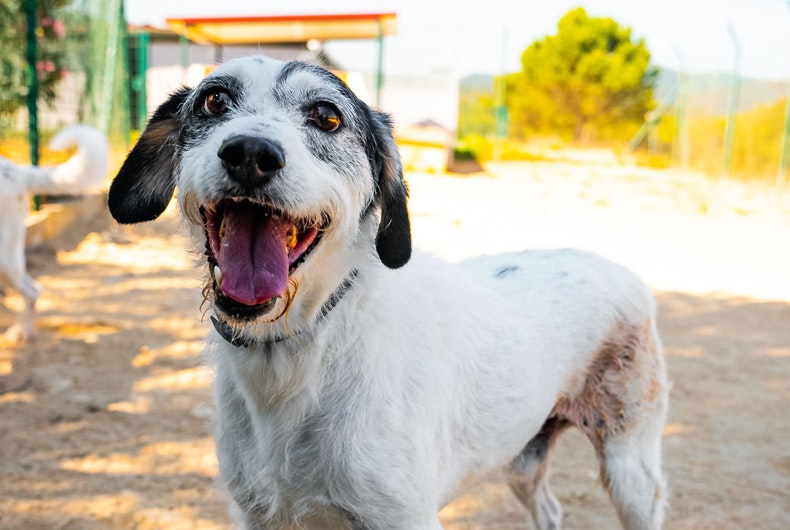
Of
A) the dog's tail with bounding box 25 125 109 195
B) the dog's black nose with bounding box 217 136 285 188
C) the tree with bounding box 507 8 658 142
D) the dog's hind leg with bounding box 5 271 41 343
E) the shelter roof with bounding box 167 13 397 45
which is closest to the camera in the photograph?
the dog's black nose with bounding box 217 136 285 188

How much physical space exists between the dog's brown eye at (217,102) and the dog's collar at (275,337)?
1.95 feet

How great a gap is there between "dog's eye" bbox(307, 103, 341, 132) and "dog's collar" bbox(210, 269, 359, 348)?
43 cm

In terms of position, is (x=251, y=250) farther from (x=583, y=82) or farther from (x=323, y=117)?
(x=583, y=82)

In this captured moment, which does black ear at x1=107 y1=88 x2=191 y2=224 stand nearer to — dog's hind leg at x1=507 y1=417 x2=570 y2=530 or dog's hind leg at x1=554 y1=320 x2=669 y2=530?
dog's hind leg at x1=554 y1=320 x2=669 y2=530

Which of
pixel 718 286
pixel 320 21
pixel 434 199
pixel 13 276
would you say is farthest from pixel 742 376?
pixel 320 21

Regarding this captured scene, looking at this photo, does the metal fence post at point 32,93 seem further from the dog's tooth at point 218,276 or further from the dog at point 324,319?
the dog's tooth at point 218,276

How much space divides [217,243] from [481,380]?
0.98 metres

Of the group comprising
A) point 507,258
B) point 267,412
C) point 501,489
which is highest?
point 507,258

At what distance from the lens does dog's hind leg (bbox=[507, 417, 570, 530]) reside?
9.79 ft

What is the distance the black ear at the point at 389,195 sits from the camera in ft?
6.65

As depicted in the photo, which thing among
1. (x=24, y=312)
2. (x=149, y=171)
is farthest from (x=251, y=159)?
(x=24, y=312)

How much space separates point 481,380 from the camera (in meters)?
2.32

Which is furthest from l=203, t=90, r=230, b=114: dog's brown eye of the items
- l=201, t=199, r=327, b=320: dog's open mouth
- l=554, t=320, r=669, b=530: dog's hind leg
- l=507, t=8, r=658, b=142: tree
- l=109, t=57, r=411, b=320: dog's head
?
l=507, t=8, r=658, b=142: tree

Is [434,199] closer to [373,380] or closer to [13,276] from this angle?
[13,276]
